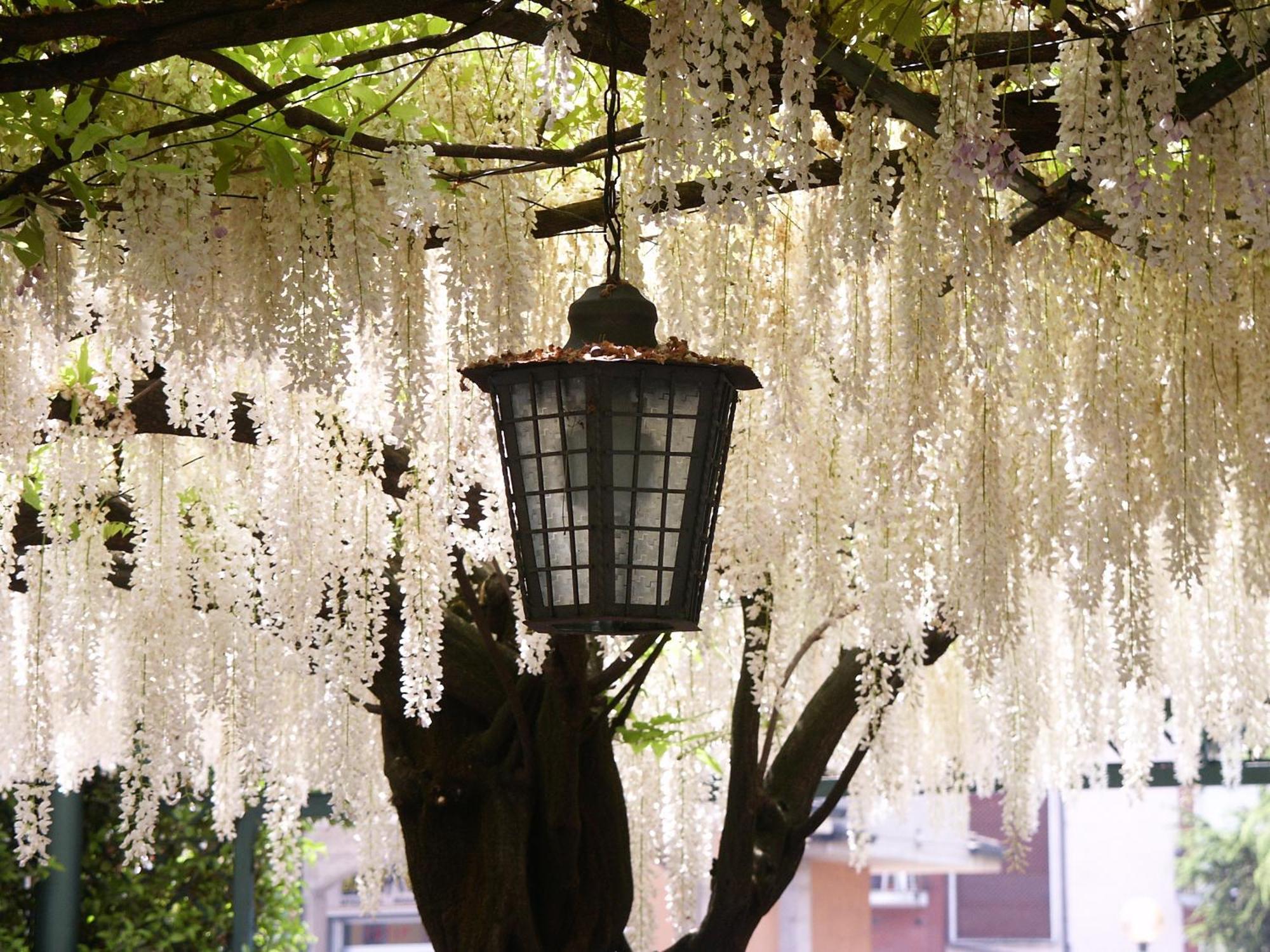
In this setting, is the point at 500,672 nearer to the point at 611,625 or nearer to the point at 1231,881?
the point at 611,625

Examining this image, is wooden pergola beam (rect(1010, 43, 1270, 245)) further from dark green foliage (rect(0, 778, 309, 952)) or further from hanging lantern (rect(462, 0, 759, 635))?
dark green foliage (rect(0, 778, 309, 952))

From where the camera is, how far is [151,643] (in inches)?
180

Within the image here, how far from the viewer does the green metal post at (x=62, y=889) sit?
6.60 meters

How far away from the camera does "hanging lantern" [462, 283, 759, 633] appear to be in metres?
1.72

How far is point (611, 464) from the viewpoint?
5.67 ft

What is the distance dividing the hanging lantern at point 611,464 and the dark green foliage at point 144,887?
18.3ft

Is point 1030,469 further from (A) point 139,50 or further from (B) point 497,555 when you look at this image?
(A) point 139,50

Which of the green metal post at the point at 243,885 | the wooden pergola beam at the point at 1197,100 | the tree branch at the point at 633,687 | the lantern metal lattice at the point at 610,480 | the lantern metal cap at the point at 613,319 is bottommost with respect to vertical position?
the green metal post at the point at 243,885

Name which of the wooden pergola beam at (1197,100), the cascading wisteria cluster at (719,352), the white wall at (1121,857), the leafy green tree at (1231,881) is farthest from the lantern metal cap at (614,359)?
the leafy green tree at (1231,881)

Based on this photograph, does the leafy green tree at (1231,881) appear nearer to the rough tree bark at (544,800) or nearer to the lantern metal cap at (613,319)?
the rough tree bark at (544,800)

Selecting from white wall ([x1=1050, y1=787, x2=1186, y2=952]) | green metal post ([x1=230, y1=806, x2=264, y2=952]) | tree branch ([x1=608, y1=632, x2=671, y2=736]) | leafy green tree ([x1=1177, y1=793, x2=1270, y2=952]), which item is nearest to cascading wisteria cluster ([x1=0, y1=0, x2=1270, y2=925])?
tree branch ([x1=608, y1=632, x2=671, y2=736])

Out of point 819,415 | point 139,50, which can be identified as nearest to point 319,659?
point 819,415

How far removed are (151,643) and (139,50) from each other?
9.78 feet

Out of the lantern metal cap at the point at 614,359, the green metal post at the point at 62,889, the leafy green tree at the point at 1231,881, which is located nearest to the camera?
the lantern metal cap at the point at 614,359
